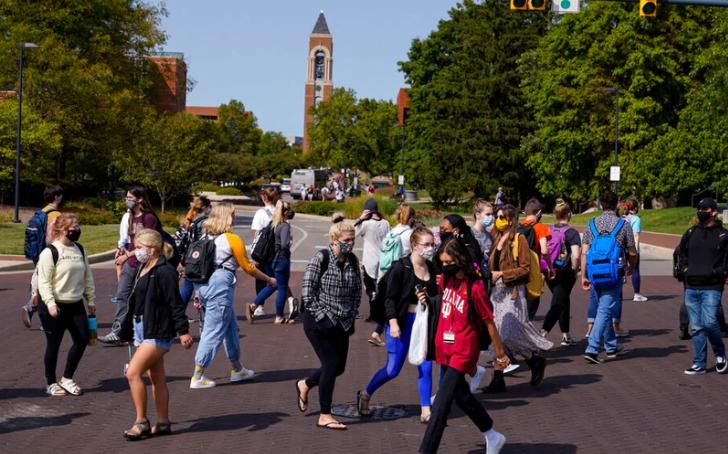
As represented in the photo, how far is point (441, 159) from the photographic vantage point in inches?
2483

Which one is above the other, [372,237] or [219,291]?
[372,237]

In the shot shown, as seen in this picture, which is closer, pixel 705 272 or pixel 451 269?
pixel 451 269

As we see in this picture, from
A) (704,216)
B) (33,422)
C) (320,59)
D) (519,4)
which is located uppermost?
(320,59)

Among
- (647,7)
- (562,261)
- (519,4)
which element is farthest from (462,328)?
(647,7)

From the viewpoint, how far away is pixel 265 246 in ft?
42.4

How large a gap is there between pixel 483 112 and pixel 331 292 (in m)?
55.3

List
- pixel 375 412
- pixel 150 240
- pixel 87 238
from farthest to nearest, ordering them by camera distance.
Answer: pixel 87 238 < pixel 375 412 < pixel 150 240

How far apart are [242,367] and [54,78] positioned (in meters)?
35.7

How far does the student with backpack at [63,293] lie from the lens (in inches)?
334

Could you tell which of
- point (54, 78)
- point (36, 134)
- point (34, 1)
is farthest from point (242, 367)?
point (34, 1)

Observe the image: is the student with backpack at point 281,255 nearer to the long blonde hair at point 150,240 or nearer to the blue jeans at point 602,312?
the blue jeans at point 602,312

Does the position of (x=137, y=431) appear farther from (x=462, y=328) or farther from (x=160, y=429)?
(x=462, y=328)

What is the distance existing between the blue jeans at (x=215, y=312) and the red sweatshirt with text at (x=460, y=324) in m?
2.92

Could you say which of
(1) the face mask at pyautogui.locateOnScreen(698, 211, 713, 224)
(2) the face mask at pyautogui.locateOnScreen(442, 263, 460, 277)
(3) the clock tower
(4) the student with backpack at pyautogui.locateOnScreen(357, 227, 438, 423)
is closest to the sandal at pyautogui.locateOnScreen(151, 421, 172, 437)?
(4) the student with backpack at pyautogui.locateOnScreen(357, 227, 438, 423)
